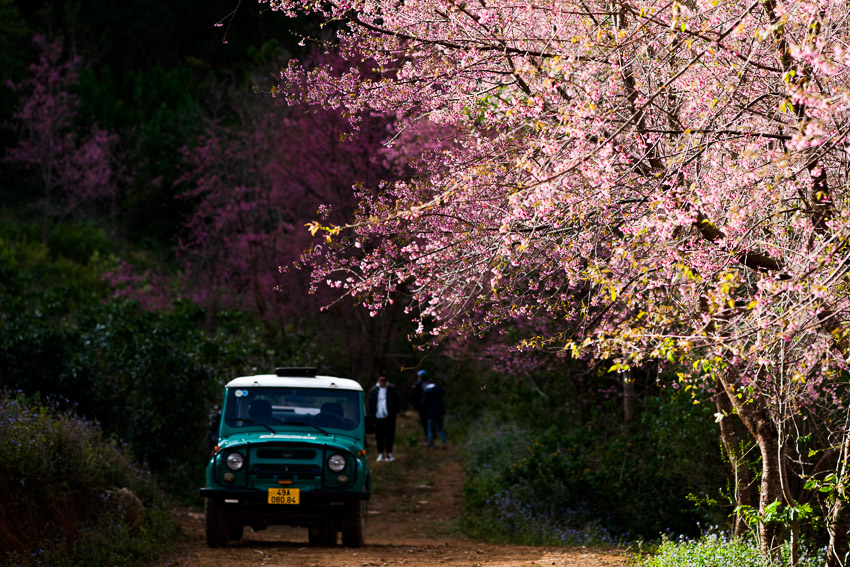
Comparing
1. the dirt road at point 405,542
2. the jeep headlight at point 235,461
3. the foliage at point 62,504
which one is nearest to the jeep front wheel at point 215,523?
the dirt road at point 405,542

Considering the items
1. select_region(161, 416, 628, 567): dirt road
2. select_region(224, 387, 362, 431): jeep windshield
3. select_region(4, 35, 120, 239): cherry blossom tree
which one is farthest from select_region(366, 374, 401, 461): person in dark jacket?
select_region(4, 35, 120, 239): cherry blossom tree

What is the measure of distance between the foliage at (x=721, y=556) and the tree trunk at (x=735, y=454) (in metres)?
0.19

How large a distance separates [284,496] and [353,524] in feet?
2.76

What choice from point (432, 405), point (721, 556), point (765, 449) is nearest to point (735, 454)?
point (765, 449)

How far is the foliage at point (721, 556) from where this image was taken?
25.6 feet

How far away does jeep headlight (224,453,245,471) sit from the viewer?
10281mm

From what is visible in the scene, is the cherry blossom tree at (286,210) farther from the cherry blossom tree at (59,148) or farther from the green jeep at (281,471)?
the green jeep at (281,471)

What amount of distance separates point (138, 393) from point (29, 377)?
5.39ft

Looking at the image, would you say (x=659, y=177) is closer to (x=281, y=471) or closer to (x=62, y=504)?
(x=281, y=471)

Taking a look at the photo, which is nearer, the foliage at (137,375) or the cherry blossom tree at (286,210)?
the foliage at (137,375)

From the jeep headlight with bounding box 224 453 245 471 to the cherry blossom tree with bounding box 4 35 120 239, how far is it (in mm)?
22840

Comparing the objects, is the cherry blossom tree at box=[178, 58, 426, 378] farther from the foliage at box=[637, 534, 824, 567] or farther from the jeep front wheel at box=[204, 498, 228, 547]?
the foliage at box=[637, 534, 824, 567]

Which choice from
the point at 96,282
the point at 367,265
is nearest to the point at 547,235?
the point at 367,265

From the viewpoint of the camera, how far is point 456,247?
309 inches
